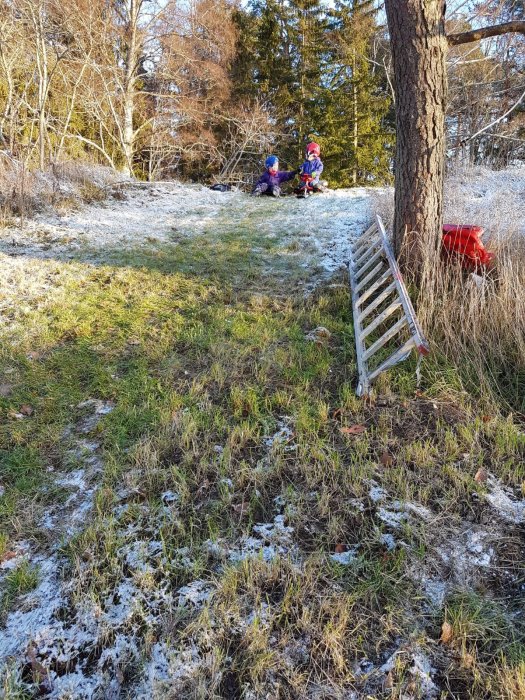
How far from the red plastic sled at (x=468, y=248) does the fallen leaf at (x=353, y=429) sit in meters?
2.33

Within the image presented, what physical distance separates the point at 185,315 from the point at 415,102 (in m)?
2.99

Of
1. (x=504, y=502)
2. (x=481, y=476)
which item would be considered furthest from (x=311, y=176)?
(x=504, y=502)

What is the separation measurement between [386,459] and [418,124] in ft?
10.1

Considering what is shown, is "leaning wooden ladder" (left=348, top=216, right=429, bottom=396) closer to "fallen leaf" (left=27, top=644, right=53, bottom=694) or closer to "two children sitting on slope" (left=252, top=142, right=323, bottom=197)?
"fallen leaf" (left=27, top=644, right=53, bottom=694)

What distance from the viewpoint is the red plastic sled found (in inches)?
160

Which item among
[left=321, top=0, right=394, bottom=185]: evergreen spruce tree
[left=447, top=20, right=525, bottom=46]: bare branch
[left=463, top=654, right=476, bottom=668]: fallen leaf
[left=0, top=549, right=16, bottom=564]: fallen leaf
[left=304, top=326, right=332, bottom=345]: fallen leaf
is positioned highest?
[left=321, top=0, right=394, bottom=185]: evergreen spruce tree

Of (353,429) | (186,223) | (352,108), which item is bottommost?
(353,429)

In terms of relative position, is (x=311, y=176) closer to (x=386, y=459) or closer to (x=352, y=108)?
(x=386, y=459)

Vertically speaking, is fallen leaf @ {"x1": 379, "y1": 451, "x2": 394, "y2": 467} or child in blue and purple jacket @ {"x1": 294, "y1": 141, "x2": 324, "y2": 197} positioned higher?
child in blue and purple jacket @ {"x1": 294, "y1": 141, "x2": 324, "y2": 197}

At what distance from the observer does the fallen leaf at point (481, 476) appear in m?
2.35

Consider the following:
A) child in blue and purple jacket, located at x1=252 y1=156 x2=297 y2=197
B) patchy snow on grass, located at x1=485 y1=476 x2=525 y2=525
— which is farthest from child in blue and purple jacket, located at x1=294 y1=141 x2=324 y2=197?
patchy snow on grass, located at x1=485 y1=476 x2=525 y2=525

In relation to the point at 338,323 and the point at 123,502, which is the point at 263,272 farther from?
the point at 123,502

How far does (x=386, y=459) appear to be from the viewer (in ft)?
8.25

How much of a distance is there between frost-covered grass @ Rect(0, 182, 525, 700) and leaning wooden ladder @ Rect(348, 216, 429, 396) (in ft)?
0.53
